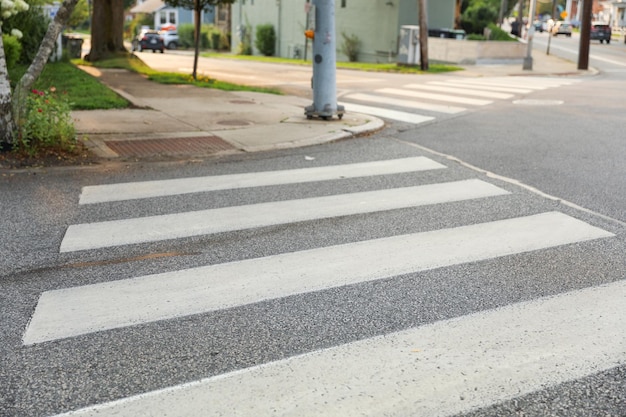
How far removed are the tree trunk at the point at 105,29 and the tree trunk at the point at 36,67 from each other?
18.2m

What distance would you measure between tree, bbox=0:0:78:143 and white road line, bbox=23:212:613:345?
452cm

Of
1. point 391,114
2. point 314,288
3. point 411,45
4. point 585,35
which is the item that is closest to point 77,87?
point 391,114

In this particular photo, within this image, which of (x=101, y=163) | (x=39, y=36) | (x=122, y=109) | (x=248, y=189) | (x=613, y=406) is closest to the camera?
(x=613, y=406)

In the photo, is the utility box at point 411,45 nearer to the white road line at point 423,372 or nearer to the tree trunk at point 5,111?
the tree trunk at point 5,111

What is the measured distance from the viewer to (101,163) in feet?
29.3

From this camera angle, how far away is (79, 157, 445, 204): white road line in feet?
24.7

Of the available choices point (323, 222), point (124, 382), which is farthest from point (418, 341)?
point (323, 222)

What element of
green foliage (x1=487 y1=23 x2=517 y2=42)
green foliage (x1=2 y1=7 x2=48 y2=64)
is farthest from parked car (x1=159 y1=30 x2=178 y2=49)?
green foliage (x1=2 y1=7 x2=48 y2=64)

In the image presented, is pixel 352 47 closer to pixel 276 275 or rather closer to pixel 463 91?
pixel 463 91

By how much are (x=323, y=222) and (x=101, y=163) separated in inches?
140

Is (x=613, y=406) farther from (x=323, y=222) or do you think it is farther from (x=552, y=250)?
(x=323, y=222)

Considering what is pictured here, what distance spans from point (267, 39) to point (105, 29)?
1015 inches

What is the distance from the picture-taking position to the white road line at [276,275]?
4535 mm

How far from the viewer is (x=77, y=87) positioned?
15.9 metres
